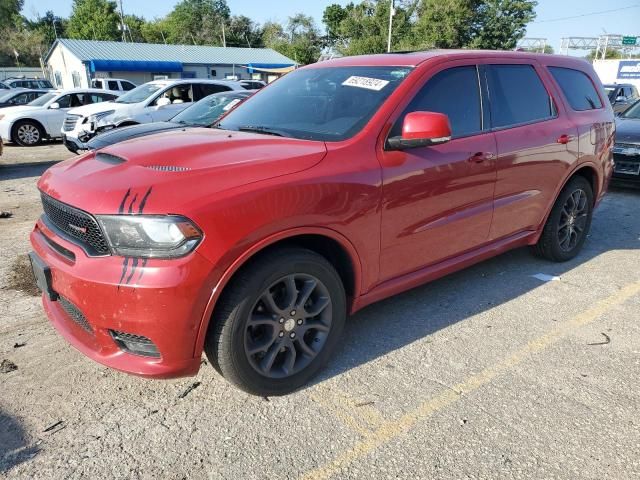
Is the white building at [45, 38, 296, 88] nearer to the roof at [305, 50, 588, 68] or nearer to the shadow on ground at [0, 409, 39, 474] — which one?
the roof at [305, 50, 588, 68]

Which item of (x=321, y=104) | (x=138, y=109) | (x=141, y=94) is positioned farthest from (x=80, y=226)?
(x=141, y=94)

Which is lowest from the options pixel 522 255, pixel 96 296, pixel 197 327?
pixel 522 255

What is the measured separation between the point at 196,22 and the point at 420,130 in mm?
94480

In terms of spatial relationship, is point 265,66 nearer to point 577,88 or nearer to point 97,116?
point 97,116

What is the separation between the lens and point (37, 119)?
1378 centimetres

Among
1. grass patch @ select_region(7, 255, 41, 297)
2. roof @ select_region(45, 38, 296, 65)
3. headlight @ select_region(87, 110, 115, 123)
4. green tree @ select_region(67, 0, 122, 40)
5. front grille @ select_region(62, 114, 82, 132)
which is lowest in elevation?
grass patch @ select_region(7, 255, 41, 297)

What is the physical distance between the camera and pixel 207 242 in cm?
225

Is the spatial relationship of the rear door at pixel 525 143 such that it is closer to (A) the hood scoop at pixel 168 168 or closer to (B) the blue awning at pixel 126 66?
(A) the hood scoop at pixel 168 168

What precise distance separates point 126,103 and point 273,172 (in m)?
10.9

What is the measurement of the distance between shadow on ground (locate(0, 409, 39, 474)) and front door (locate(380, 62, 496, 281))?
2062mm

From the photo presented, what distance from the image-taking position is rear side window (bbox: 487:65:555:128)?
3766 millimetres

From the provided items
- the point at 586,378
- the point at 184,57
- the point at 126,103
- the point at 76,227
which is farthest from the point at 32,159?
the point at 184,57

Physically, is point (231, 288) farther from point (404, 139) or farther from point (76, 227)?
point (404, 139)

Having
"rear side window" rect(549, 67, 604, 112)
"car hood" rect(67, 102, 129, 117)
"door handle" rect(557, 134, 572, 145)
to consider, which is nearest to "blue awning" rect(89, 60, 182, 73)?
"car hood" rect(67, 102, 129, 117)
